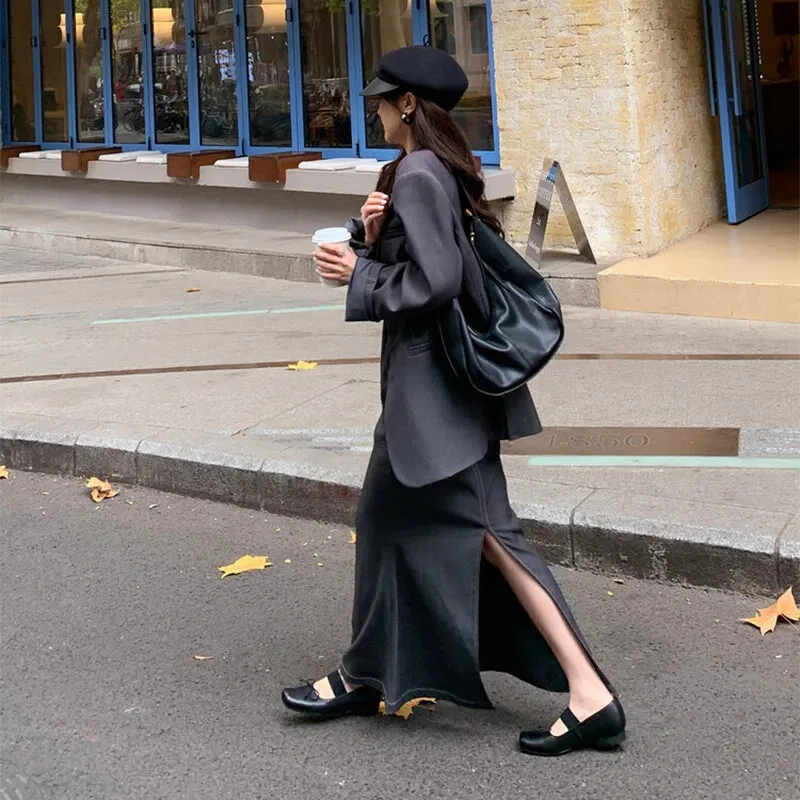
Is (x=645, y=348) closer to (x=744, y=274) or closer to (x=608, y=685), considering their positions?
(x=744, y=274)

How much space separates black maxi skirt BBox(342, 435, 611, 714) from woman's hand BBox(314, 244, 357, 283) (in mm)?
483

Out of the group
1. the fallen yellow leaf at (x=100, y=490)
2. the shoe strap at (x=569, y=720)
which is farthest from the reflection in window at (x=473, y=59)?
the shoe strap at (x=569, y=720)

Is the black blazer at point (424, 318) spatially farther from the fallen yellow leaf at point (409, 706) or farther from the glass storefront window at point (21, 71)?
the glass storefront window at point (21, 71)

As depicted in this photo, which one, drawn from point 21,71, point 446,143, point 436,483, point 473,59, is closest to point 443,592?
point 436,483

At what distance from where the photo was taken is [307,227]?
11.9 meters

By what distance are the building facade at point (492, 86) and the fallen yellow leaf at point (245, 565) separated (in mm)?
5308

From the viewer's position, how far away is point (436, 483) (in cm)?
326

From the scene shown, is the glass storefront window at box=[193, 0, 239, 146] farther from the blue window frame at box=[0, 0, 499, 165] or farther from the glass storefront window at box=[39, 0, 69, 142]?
the glass storefront window at box=[39, 0, 69, 142]

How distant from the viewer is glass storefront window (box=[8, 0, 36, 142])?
15.8 meters

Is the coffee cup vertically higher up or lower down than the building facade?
lower down

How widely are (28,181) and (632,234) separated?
901 centimetres

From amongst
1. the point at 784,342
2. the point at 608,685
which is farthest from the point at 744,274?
the point at 608,685

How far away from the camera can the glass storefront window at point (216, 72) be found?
12.9 metres

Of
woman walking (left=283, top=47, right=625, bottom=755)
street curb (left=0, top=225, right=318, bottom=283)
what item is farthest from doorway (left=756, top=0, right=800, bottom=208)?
woman walking (left=283, top=47, right=625, bottom=755)
